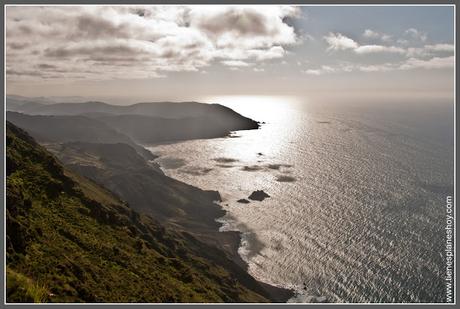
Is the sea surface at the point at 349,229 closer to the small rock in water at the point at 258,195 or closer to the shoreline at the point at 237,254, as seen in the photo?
the shoreline at the point at 237,254

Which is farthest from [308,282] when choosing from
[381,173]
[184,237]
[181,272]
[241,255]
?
[381,173]

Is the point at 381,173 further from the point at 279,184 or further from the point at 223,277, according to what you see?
the point at 223,277

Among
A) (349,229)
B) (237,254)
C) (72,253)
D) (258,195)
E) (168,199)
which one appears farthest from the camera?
(258,195)

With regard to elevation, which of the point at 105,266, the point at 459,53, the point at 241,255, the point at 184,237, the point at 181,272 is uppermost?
the point at 459,53

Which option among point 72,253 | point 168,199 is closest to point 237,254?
point 168,199

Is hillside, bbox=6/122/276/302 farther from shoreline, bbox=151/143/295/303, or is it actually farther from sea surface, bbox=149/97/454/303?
sea surface, bbox=149/97/454/303

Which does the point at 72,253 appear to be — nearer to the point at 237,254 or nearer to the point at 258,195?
the point at 237,254
